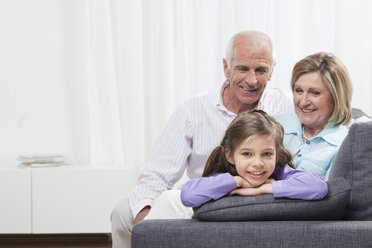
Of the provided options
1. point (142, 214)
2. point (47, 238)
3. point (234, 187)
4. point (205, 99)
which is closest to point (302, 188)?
point (234, 187)

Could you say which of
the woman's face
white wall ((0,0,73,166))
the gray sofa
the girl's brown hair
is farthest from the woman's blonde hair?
white wall ((0,0,73,166))

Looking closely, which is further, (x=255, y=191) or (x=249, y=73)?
(x=249, y=73)

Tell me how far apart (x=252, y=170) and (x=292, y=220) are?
0.26m

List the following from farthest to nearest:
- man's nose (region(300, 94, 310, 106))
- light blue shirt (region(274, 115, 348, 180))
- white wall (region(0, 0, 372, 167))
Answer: white wall (region(0, 0, 372, 167)) < man's nose (region(300, 94, 310, 106)) < light blue shirt (region(274, 115, 348, 180))

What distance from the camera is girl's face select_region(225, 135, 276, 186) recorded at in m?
1.89

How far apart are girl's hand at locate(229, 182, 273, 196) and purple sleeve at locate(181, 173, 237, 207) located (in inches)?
0.6

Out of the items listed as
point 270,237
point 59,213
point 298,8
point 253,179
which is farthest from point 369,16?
point 270,237

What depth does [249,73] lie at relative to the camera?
9.14ft

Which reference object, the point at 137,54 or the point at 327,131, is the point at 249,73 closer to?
the point at 327,131

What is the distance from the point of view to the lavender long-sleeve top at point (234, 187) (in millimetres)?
1664

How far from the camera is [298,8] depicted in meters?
4.58

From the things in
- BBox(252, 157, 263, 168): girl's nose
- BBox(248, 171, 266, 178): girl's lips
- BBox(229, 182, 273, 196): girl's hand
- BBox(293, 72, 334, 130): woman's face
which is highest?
BBox(293, 72, 334, 130): woman's face

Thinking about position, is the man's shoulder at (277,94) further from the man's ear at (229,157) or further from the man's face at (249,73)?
the man's ear at (229,157)

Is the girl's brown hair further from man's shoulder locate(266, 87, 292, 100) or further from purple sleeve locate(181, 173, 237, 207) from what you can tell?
man's shoulder locate(266, 87, 292, 100)
